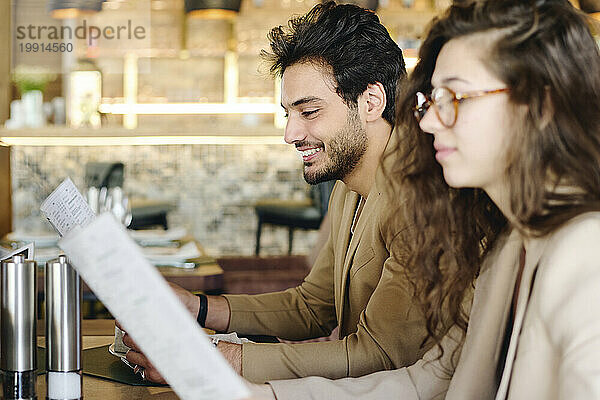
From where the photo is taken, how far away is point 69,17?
4.20 metres

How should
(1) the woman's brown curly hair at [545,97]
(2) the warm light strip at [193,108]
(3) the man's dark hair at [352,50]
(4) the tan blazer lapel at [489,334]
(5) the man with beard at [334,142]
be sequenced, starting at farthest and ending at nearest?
(2) the warm light strip at [193,108] → (3) the man's dark hair at [352,50] → (5) the man with beard at [334,142] → (4) the tan blazer lapel at [489,334] → (1) the woman's brown curly hair at [545,97]

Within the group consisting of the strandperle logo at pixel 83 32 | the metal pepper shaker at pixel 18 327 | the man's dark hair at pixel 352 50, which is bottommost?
the metal pepper shaker at pixel 18 327

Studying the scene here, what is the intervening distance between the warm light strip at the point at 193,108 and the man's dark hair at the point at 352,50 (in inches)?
187

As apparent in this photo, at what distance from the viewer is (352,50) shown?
6.40 ft

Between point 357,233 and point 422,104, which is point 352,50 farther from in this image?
point 422,104

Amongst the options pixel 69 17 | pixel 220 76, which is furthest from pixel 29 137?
pixel 220 76

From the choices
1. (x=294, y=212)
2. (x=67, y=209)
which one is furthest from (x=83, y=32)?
(x=67, y=209)

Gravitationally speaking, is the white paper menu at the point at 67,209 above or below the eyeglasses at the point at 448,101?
below

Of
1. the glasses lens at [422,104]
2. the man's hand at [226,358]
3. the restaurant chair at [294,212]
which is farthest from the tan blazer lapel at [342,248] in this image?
the restaurant chair at [294,212]

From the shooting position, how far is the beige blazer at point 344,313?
1.49 m

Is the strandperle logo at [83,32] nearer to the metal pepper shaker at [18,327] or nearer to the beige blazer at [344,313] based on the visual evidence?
the beige blazer at [344,313]

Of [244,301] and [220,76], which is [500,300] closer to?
[244,301]

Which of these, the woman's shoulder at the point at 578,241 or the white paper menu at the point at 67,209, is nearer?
the woman's shoulder at the point at 578,241

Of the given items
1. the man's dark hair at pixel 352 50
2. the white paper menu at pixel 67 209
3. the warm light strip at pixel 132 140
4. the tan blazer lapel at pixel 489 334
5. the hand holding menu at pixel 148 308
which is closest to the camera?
the hand holding menu at pixel 148 308
